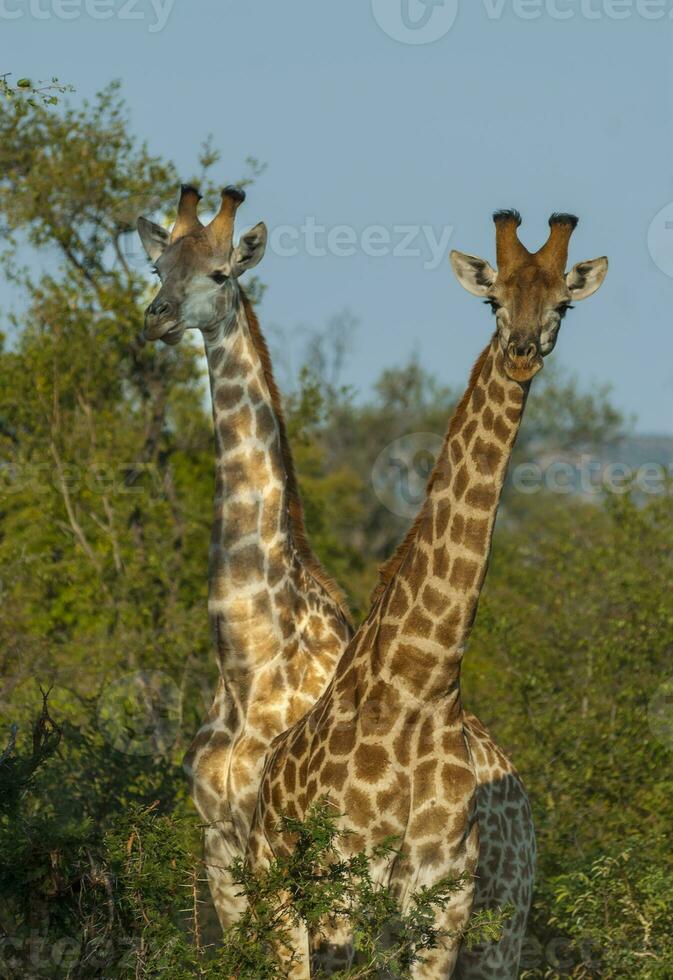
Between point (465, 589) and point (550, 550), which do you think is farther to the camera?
point (550, 550)

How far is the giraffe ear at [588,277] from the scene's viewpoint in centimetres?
785

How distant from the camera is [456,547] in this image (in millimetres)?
7758

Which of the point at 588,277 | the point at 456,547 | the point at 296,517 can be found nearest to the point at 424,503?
the point at 456,547

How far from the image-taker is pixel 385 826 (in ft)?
24.6

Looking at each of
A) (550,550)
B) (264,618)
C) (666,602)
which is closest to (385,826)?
(264,618)

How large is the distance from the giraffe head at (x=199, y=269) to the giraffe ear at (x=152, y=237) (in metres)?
0.40

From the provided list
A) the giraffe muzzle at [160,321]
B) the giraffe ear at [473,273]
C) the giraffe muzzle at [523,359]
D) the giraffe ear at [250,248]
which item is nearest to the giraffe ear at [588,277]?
the giraffe ear at [473,273]

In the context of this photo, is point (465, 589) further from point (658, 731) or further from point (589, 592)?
point (589, 592)

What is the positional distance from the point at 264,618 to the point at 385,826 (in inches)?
88.7

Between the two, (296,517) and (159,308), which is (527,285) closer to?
(159,308)

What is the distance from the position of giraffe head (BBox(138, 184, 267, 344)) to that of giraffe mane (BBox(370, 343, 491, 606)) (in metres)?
2.05

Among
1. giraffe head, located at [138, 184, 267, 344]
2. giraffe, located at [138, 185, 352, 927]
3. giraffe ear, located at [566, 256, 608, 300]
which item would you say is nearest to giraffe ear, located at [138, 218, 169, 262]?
giraffe head, located at [138, 184, 267, 344]

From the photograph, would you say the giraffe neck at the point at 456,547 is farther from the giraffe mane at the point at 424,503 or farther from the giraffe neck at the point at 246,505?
the giraffe neck at the point at 246,505

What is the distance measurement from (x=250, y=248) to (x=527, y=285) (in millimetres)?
3146
